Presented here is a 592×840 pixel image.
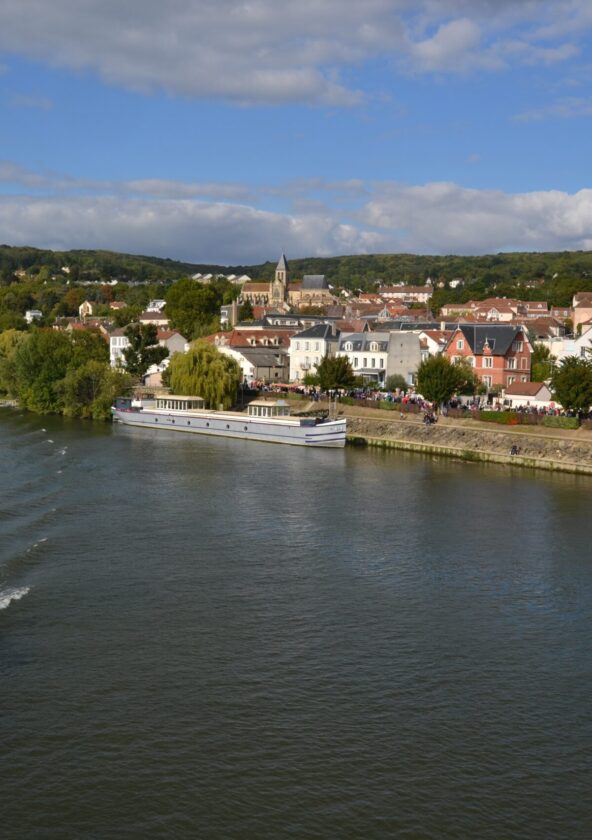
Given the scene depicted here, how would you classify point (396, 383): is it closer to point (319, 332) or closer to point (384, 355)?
point (384, 355)

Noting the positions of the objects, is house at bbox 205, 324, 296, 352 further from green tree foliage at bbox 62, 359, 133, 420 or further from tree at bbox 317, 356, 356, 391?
tree at bbox 317, 356, 356, 391

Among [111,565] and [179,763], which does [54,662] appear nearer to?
[179,763]

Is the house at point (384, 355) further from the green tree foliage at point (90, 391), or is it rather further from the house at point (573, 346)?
the green tree foliage at point (90, 391)

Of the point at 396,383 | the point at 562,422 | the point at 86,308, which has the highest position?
the point at 86,308

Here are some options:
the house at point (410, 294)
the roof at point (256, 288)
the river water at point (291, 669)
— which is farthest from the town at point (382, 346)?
the house at point (410, 294)

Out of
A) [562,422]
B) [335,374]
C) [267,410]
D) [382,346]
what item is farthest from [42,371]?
[562,422]

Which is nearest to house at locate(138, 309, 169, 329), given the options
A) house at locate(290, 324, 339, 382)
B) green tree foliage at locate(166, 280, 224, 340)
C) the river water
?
green tree foliage at locate(166, 280, 224, 340)
